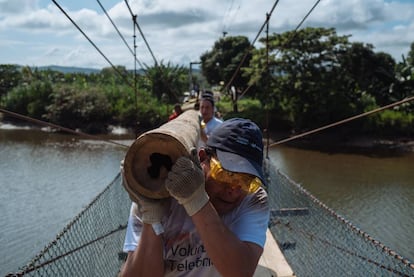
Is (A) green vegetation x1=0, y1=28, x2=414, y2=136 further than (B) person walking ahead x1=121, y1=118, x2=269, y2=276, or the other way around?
(A) green vegetation x1=0, y1=28, x2=414, y2=136

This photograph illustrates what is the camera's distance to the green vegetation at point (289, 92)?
16969 millimetres

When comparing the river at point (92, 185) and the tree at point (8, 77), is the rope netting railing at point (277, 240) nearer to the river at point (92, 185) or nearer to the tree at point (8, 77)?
the river at point (92, 185)

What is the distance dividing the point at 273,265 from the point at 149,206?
180cm

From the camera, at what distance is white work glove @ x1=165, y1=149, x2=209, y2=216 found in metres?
1.11

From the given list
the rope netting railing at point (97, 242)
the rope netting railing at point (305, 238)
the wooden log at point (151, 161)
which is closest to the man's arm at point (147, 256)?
the wooden log at point (151, 161)

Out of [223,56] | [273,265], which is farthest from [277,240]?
[223,56]

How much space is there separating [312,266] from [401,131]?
588 inches

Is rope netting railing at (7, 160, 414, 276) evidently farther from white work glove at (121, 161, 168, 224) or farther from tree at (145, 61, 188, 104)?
tree at (145, 61, 188, 104)

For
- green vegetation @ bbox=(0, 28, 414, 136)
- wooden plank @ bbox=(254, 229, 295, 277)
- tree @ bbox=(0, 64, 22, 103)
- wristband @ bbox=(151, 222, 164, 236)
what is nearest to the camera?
wristband @ bbox=(151, 222, 164, 236)

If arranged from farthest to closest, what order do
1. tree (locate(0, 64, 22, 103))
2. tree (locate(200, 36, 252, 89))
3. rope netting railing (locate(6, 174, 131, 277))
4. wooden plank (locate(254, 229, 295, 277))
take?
1. tree (locate(0, 64, 22, 103))
2. tree (locate(200, 36, 252, 89))
3. rope netting railing (locate(6, 174, 131, 277))
4. wooden plank (locate(254, 229, 295, 277))

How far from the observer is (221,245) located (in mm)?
1202

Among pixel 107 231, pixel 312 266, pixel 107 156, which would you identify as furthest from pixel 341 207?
pixel 107 156

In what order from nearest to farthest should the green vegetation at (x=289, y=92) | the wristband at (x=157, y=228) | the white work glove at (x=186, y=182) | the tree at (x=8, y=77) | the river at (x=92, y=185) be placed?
1. the white work glove at (x=186, y=182)
2. the wristband at (x=157, y=228)
3. the river at (x=92, y=185)
4. the green vegetation at (x=289, y=92)
5. the tree at (x=8, y=77)

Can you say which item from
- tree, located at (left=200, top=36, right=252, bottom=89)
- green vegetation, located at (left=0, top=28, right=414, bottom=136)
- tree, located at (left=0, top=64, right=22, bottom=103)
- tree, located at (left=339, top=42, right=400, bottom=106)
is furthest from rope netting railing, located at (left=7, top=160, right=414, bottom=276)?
tree, located at (left=0, top=64, right=22, bottom=103)
